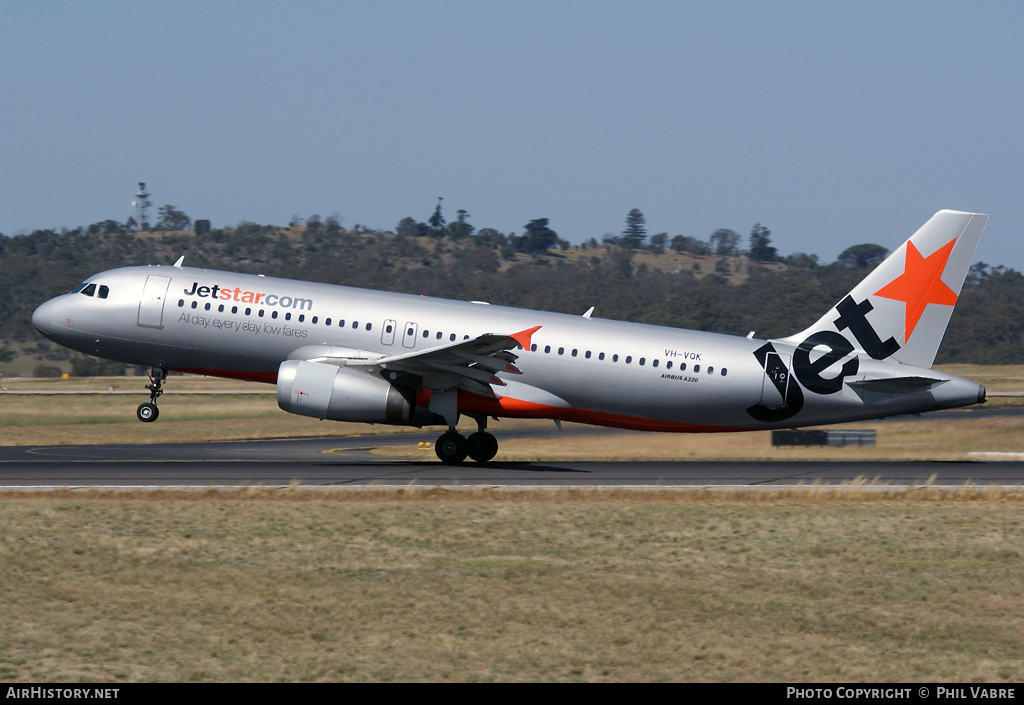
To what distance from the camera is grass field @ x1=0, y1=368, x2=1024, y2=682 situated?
12516mm

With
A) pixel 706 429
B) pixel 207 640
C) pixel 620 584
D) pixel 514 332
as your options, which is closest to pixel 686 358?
pixel 706 429

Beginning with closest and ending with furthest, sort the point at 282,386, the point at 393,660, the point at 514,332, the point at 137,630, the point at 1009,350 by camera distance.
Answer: the point at 393,660 → the point at 137,630 → the point at 282,386 → the point at 514,332 → the point at 1009,350

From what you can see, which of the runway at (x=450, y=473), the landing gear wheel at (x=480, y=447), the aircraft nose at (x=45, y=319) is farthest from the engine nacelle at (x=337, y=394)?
the aircraft nose at (x=45, y=319)

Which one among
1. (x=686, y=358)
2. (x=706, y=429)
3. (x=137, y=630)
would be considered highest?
(x=686, y=358)

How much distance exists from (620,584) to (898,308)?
17440mm

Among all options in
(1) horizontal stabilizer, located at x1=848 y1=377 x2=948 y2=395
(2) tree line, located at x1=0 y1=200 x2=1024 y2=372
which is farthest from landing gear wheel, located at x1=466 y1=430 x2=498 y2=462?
(2) tree line, located at x1=0 y1=200 x2=1024 y2=372

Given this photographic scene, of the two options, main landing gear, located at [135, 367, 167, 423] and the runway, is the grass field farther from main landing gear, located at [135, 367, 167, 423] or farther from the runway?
main landing gear, located at [135, 367, 167, 423]

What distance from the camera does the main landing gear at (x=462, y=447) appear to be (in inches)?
1174

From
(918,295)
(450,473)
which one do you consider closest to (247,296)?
(450,473)

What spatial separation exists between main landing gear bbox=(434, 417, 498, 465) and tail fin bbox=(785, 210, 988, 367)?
10194 millimetres

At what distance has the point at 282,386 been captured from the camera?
27562 millimetres

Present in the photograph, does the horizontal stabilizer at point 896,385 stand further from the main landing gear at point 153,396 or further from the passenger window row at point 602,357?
the main landing gear at point 153,396

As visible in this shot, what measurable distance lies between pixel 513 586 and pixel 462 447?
552 inches

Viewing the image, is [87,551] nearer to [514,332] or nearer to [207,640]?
[207,640]
